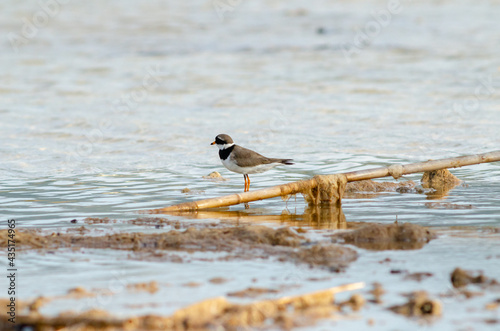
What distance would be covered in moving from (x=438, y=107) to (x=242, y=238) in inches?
390

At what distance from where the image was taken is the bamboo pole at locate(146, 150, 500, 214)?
7.75 metres

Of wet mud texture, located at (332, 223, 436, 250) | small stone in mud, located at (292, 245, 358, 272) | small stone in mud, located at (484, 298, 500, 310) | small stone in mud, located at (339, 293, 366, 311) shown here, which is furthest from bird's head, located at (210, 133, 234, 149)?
small stone in mud, located at (484, 298, 500, 310)

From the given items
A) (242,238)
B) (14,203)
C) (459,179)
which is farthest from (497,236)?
(14,203)

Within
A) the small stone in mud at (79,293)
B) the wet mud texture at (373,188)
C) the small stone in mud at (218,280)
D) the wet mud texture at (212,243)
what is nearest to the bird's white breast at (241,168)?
the wet mud texture at (373,188)

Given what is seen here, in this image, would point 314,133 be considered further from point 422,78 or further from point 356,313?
point 356,313

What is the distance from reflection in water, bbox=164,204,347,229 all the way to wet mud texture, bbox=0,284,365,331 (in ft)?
8.60

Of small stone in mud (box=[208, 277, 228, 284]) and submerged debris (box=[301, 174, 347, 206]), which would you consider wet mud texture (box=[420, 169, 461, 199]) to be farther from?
small stone in mud (box=[208, 277, 228, 284])

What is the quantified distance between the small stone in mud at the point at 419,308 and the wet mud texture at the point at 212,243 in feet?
3.83

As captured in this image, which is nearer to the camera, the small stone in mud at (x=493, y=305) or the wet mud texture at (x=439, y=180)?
the small stone in mud at (x=493, y=305)

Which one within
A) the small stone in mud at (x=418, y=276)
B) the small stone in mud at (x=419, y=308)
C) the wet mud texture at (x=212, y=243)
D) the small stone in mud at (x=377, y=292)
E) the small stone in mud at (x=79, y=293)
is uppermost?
the wet mud texture at (x=212, y=243)

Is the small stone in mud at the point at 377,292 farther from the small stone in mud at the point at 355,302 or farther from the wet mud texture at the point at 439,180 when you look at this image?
the wet mud texture at the point at 439,180

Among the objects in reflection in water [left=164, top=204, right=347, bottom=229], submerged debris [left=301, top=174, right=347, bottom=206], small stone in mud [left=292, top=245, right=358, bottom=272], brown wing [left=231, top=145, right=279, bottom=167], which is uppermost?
brown wing [left=231, top=145, right=279, bottom=167]

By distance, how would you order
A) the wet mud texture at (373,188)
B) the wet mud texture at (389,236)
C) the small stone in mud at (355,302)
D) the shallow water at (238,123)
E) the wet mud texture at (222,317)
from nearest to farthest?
the wet mud texture at (222,317)
the small stone in mud at (355,302)
the shallow water at (238,123)
the wet mud texture at (389,236)
the wet mud texture at (373,188)

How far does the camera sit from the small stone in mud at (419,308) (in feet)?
14.9
